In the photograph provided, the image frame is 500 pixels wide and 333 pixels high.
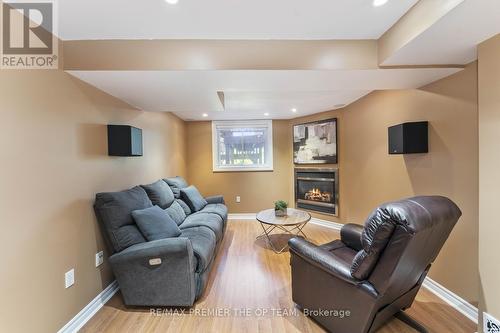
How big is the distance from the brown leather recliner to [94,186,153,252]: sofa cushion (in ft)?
5.25

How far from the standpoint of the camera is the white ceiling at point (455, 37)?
47.8 inches

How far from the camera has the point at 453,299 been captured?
201cm

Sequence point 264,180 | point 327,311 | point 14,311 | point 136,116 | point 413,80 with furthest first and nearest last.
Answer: point 264,180 → point 136,116 → point 413,80 → point 327,311 → point 14,311

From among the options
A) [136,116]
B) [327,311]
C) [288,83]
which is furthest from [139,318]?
[288,83]

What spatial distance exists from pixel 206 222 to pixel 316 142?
9.06 feet

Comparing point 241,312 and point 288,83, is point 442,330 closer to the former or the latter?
point 241,312

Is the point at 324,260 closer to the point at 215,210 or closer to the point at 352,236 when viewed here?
the point at 352,236

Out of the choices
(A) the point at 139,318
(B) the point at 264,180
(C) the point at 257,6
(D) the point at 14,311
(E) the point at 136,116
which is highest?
(C) the point at 257,6

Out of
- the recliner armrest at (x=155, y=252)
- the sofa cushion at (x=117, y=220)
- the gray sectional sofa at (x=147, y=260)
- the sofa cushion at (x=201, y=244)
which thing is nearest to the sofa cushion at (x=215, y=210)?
the sofa cushion at (x=201, y=244)

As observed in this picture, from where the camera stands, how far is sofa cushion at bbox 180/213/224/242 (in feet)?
9.36

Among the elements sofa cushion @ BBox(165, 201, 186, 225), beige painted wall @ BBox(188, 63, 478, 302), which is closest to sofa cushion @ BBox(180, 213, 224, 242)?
sofa cushion @ BBox(165, 201, 186, 225)

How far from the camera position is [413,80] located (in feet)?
7.18

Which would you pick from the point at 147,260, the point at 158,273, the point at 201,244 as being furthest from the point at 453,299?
the point at 147,260

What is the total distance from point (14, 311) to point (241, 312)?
1.59m
